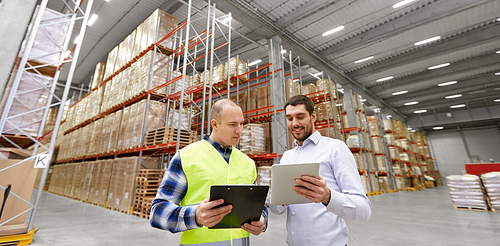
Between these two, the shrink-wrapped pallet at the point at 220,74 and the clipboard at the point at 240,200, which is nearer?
the clipboard at the point at 240,200

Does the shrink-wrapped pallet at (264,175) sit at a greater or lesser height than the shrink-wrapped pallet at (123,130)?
lesser

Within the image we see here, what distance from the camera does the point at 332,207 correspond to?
4.17ft

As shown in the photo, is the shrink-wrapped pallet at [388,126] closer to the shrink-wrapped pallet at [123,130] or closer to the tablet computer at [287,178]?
the shrink-wrapped pallet at [123,130]

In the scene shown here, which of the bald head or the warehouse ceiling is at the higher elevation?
the warehouse ceiling

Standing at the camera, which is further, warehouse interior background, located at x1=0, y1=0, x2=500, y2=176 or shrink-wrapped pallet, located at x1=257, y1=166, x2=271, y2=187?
warehouse interior background, located at x1=0, y1=0, x2=500, y2=176

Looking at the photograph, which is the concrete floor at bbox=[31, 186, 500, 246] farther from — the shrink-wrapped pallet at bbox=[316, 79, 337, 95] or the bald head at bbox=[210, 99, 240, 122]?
the shrink-wrapped pallet at bbox=[316, 79, 337, 95]

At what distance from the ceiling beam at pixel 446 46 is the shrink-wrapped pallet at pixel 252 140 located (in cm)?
971

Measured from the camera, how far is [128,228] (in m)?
4.75

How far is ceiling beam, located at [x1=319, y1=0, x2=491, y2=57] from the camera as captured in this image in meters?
8.42

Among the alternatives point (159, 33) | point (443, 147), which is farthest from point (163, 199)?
point (443, 147)

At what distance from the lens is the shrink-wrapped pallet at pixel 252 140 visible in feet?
26.7

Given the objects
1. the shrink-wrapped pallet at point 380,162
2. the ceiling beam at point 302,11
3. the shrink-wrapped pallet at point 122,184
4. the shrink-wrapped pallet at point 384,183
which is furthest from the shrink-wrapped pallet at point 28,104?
the shrink-wrapped pallet at point 380,162

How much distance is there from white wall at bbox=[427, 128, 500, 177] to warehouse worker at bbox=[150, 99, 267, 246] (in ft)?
104

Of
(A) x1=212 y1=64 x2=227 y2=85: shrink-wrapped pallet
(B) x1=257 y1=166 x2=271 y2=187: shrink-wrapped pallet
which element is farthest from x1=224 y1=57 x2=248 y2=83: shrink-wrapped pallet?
(B) x1=257 y1=166 x2=271 y2=187: shrink-wrapped pallet
